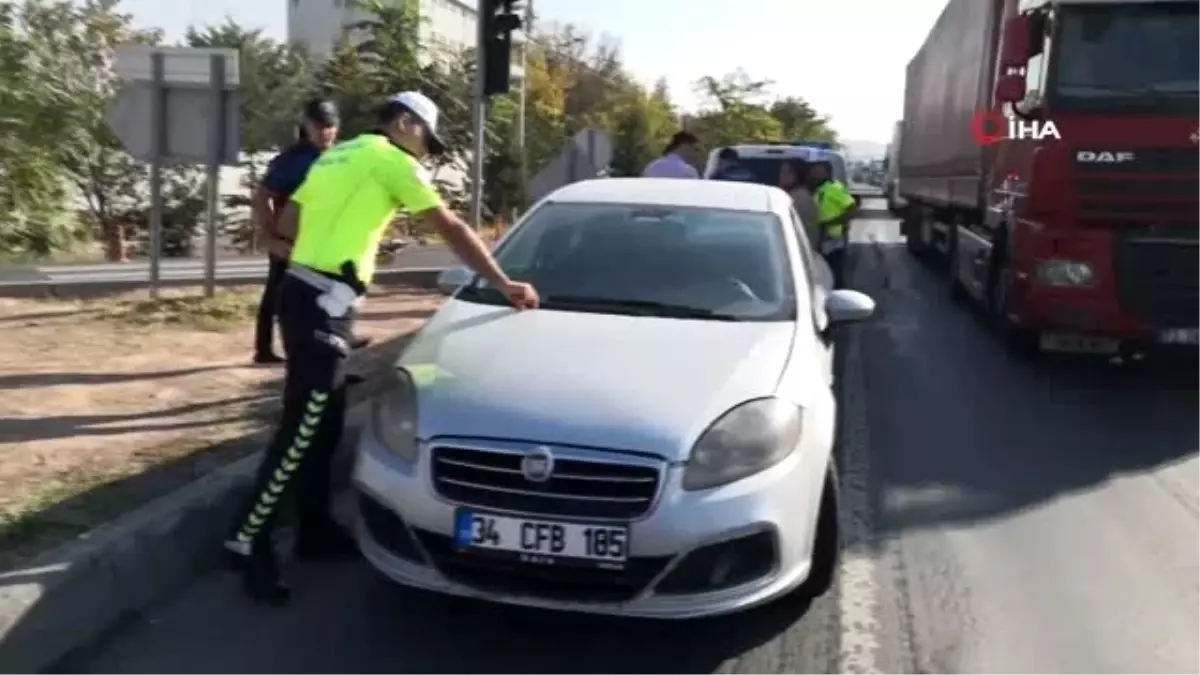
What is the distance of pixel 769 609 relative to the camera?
5.12 m

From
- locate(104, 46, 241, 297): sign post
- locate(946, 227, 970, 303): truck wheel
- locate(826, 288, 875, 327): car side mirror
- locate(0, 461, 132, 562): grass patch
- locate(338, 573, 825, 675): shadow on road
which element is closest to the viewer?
locate(338, 573, 825, 675): shadow on road

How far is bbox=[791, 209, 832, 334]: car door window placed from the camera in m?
5.94

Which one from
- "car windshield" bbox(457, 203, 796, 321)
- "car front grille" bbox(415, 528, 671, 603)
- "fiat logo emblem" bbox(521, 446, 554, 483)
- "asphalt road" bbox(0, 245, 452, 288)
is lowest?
"asphalt road" bbox(0, 245, 452, 288)

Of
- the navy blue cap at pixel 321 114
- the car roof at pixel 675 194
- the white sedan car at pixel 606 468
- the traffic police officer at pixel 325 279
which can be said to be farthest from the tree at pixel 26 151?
the white sedan car at pixel 606 468

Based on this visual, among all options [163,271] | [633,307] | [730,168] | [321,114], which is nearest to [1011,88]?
[730,168]

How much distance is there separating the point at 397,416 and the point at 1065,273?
6765mm

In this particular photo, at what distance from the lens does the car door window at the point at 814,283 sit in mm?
5938

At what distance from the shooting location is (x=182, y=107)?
1083 cm

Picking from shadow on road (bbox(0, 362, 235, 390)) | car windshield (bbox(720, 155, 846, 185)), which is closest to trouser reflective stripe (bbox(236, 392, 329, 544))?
shadow on road (bbox(0, 362, 235, 390))

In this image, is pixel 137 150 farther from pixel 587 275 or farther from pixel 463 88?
pixel 463 88

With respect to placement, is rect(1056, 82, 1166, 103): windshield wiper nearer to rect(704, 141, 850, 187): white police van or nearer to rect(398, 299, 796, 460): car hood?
rect(704, 141, 850, 187): white police van

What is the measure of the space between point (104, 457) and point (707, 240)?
2.90 m

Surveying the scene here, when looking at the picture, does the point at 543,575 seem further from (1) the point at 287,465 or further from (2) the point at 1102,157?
(2) the point at 1102,157

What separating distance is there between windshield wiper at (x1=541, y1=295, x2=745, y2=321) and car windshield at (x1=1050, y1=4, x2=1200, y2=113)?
5.62 meters
